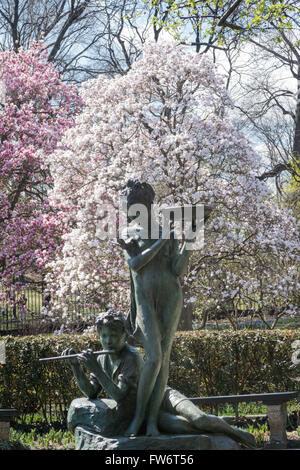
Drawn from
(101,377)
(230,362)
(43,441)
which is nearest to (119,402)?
(101,377)

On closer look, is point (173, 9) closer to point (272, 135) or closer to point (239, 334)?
point (239, 334)

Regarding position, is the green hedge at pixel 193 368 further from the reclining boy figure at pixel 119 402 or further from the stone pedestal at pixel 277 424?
the reclining boy figure at pixel 119 402

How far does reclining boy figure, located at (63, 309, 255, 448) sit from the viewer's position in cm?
421

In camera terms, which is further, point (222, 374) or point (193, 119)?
point (193, 119)

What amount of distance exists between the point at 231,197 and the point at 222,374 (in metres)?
3.82

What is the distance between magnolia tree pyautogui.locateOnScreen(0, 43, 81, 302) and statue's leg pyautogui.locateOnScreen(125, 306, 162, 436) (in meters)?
8.40

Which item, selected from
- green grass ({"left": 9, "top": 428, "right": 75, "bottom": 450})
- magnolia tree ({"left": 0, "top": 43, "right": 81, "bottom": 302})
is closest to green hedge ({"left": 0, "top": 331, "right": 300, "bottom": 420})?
green grass ({"left": 9, "top": 428, "right": 75, "bottom": 450})

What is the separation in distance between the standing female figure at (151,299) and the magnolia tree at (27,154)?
807cm

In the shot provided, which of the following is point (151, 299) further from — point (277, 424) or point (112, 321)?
point (277, 424)

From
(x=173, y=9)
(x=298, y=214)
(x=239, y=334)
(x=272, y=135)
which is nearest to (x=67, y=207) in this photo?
(x=173, y=9)

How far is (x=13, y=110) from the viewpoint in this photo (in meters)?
14.6

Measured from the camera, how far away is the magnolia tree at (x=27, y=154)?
13.8 m

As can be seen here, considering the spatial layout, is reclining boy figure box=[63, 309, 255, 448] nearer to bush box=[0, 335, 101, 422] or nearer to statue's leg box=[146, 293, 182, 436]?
statue's leg box=[146, 293, 182, 436]
